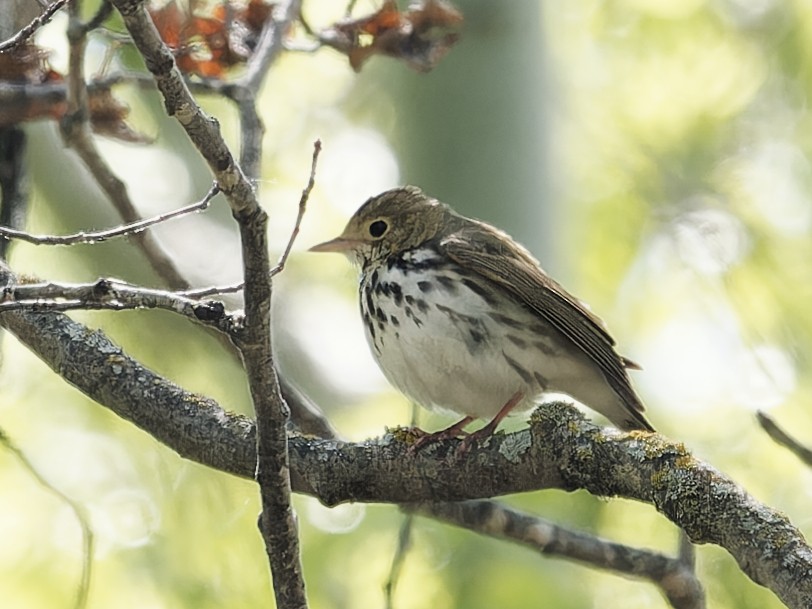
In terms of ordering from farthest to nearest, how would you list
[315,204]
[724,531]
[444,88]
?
[315,204] < [444,88] < [724,531]

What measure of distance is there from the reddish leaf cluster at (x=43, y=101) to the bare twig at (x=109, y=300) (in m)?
2.08

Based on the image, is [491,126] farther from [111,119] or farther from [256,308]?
[256,308]

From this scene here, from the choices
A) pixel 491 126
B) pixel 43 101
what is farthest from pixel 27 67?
pixel 491 126

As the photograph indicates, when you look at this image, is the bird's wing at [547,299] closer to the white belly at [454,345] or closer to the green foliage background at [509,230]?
the white belly at [454,345]

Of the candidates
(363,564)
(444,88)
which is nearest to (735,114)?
(444,88)

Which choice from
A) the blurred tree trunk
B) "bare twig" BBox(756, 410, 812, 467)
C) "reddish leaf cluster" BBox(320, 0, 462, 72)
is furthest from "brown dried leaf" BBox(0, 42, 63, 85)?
"bare twig" BBox(756, 410, 812, 467)

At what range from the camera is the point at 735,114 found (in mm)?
8438

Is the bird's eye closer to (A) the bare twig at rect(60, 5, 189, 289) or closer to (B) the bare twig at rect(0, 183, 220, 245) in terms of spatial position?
(A) the bare twig at rect(60, 5, 189, 289)

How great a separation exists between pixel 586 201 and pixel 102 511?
3.84m

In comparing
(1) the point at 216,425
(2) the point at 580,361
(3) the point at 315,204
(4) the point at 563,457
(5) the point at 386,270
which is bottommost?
(4) the point at 563,457

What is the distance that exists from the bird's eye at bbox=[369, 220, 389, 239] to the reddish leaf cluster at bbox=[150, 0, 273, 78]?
0.83m

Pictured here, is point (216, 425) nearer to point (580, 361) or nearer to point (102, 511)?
point (580, 361)

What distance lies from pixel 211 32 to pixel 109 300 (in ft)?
8.35

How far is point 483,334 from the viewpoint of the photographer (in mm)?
4191
